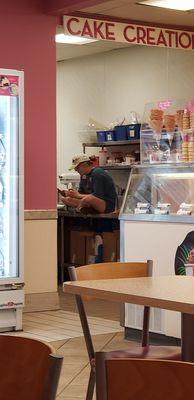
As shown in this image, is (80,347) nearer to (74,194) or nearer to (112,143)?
(74,194)

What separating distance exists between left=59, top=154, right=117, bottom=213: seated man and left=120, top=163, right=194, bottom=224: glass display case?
2796mm

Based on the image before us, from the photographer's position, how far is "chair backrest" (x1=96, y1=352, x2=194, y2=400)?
5.57 feet

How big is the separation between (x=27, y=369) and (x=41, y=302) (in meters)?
5.98

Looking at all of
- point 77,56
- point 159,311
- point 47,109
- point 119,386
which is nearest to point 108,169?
point 77,56

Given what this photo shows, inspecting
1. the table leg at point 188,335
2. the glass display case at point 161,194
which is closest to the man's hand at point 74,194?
the glass display case at point 161,194

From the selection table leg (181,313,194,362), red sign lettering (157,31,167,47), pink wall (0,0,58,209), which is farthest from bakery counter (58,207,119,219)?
table leg (181,313,194,362)

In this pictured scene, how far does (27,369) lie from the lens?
1.95 meters

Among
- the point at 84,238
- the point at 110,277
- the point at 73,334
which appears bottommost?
the point at 73,334

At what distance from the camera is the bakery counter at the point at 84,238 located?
989cm

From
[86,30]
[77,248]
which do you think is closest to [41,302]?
[77,248]

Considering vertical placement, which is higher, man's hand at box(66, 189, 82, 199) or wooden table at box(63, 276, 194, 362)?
man's hand at box(66, 189, 82, 199)

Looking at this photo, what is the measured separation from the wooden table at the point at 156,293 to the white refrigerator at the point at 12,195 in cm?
338

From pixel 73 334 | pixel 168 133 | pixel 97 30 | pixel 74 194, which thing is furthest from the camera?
pixel 74 194

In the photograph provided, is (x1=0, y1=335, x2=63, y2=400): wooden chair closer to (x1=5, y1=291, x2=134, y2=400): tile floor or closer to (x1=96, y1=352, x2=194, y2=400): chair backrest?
(x1=96, y1=352, x2=194, y2=400): chair backrest
